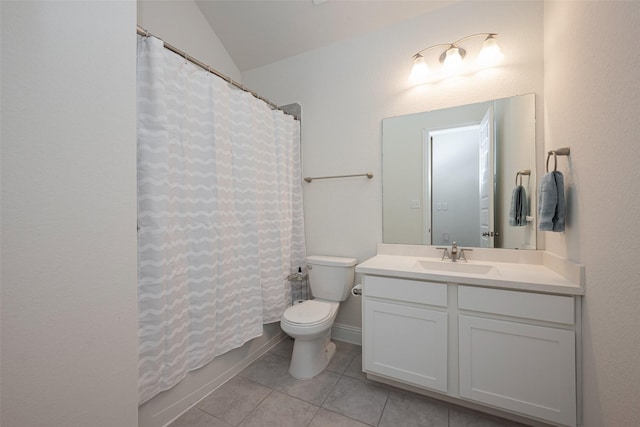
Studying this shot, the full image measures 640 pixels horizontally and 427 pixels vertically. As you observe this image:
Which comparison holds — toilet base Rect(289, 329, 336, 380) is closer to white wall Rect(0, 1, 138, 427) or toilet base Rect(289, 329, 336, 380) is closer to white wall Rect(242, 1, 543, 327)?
white wall Rect(242, 1, 543, 327)

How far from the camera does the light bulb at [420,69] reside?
1792 mm

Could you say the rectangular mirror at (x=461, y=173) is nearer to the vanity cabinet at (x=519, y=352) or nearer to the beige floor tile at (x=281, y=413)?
the vanity cabinet at (x=519, y=352)

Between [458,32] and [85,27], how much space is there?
2101 millimetres

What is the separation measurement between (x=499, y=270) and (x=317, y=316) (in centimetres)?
118

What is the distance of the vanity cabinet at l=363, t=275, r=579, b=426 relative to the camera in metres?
1.15

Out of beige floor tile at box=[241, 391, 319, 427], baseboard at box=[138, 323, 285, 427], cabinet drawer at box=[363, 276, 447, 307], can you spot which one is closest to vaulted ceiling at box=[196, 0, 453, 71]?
cabinet drawer at box=[363, 276, 447, 307]

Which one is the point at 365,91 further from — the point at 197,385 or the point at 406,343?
the point at 197,385

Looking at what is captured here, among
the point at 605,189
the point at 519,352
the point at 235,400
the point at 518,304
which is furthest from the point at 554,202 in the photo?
the point at 235,400

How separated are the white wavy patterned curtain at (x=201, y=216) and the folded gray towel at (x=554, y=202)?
5.54 ft

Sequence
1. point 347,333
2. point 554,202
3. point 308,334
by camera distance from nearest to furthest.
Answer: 1. point 554,202
2. point 308,334
3. point 347,333

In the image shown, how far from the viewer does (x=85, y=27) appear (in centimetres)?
78

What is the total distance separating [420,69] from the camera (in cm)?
180

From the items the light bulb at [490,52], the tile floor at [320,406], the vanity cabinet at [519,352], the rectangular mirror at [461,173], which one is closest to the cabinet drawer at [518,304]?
the vanity cabinet at [519,352]

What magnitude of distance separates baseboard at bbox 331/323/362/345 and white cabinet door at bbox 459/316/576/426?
928 mm
